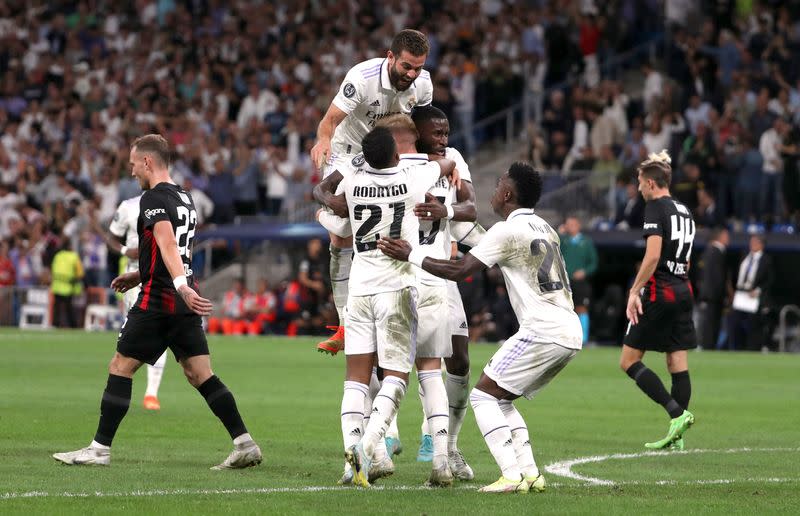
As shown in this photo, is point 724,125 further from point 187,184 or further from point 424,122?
point 424,122

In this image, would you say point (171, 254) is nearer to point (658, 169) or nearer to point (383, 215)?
point (383, 215)

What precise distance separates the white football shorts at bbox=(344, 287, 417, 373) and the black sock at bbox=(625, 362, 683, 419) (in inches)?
139

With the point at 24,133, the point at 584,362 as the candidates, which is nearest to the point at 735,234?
the point at 584,362

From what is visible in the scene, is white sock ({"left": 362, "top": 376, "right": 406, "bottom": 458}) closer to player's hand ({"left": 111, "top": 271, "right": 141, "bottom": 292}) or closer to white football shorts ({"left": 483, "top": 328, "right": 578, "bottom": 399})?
white football shorts ({"left": 483, "top": 328, "right": 578, "bottom": 399})

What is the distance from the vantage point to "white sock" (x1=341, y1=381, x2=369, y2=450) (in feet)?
31.1

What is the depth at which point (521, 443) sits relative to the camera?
912 centimetres

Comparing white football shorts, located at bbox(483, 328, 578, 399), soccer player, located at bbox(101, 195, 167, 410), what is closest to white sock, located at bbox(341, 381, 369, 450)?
white football shorts, located at bbox(483, 328, 578, 399)

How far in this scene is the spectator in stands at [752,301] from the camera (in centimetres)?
2527

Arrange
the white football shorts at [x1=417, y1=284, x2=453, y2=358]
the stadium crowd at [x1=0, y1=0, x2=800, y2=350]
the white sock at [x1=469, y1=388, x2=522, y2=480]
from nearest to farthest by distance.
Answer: the white sock at [x1=469, y1=388, x2=522, y2=480] → the white football shorts at [x1=417, y1=284, x2=453, y2=358] → the stadium crowd at [x1=0, y1=0, x2=800, y2=350]

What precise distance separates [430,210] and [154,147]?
2227 millimetres

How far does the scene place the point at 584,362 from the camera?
2309cm

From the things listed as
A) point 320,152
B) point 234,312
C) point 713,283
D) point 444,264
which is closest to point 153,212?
point 320,152

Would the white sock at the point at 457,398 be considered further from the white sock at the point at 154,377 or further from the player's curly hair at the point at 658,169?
the white sock at the point at 154,377

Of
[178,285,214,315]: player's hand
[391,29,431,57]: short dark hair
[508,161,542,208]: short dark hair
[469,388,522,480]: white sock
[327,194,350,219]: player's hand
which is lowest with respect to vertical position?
[469,388,522,480]: white sock
